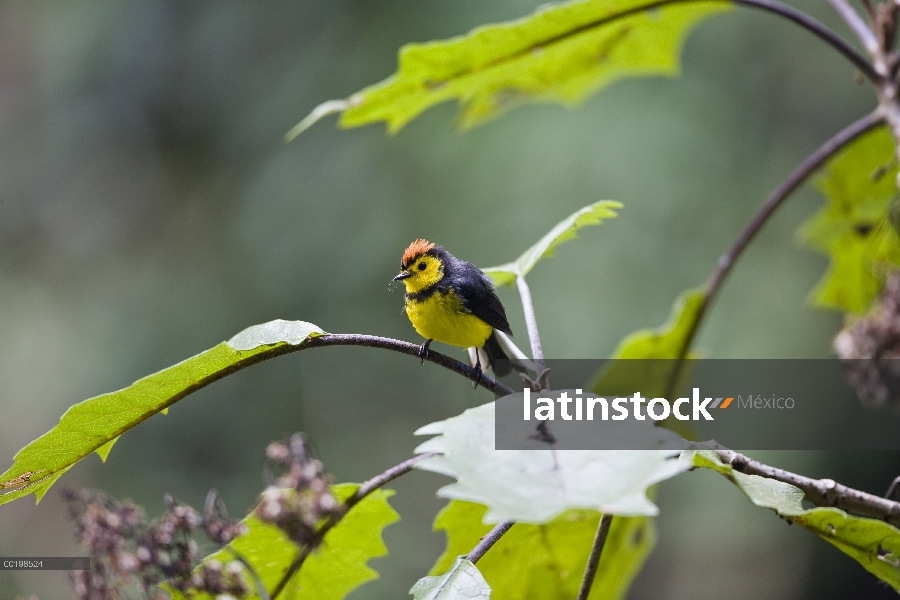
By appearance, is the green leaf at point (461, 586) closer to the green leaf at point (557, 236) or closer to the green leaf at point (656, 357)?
the green leaf at point (557, 236)

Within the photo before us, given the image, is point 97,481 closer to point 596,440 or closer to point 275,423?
point 275,423

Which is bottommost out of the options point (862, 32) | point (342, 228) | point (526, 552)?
point (526, 552)

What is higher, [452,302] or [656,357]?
[452,302]

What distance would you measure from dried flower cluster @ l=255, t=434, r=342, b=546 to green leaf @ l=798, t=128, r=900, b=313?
1.99 m

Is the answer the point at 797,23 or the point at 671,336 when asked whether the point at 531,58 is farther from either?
the point at 671,336

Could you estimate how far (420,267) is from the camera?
9.02 feet

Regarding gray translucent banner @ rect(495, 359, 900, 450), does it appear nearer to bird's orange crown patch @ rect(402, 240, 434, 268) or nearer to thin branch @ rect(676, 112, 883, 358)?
thin branch @ rect(676, 112, 883, 358)

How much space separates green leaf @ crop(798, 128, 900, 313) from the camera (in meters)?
2.43

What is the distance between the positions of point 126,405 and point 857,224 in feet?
7.31

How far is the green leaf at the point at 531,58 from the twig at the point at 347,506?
1095 millimetres

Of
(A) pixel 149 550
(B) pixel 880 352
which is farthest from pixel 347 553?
(B) pixel 880 352

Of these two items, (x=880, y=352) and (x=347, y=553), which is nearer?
(x=347, y=553)

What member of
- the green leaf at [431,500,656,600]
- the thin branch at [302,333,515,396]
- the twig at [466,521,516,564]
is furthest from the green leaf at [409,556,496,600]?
the green leaf at [431,500,656,600]

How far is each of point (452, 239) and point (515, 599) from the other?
12.9ft
